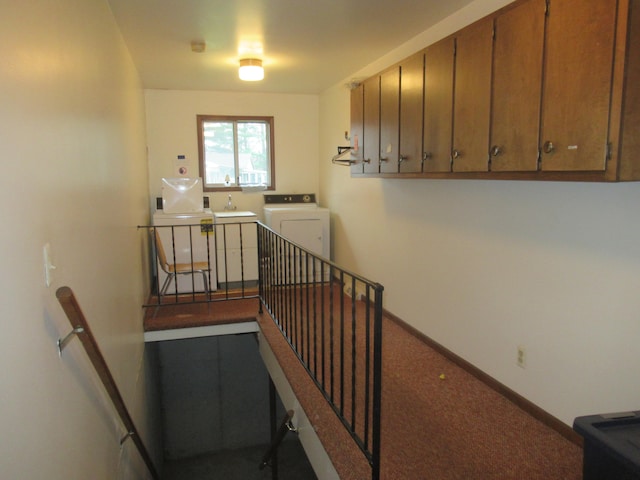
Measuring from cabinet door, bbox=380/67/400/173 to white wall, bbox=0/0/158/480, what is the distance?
1.92 m

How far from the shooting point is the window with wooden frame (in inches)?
232

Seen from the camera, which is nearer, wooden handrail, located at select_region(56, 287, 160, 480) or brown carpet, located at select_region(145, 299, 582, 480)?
wooden handrail, located at select_region(56, 287, 160, 480)

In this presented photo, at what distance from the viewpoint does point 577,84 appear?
1798 mm

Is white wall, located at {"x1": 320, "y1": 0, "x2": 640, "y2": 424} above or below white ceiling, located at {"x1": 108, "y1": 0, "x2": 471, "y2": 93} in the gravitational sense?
below

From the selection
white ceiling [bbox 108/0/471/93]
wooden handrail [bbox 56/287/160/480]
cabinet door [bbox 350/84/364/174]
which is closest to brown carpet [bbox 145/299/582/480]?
wooden handrail [bbox 56/287/160/480]

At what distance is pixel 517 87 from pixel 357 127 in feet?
6.37

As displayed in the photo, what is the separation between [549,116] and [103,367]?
218cm

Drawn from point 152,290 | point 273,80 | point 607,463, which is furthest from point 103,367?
point 273,80

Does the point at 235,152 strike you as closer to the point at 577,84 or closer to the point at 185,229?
the point at 185,229

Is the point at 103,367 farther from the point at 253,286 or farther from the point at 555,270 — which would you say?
the point at 253,286

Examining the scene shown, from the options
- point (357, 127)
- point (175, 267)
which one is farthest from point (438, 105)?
point (175, 267)

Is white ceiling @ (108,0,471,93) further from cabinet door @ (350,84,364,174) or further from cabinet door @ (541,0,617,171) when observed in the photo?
cabinet door @ (541,0,617,171)

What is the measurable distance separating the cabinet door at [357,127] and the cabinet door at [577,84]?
2019 millimetres

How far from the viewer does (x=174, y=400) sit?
5336 millimetres
